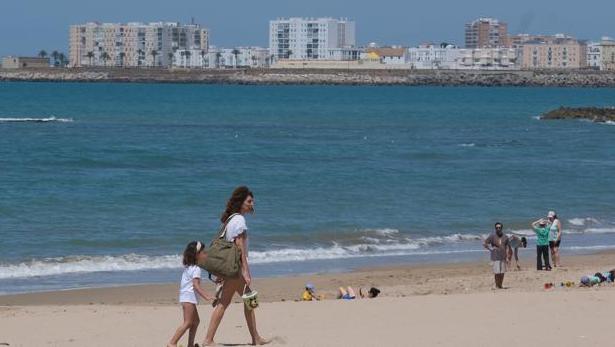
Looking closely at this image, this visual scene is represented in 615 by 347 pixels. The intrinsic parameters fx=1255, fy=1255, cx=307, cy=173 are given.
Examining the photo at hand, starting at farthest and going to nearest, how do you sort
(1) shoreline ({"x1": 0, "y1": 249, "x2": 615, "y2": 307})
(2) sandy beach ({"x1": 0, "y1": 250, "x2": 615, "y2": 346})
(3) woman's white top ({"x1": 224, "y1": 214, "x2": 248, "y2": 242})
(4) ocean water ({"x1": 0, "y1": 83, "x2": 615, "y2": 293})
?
(4) ocean water ({"x1": 0, "y1": 83, "x2": 615, "y2": 293}), (1) shoreline ({"x1": 0, "y1": 249, "x2": 615, "y2": 307}), (2) sandy beach ({"x1": 0, "y1": 250, "x2": 615, "y2": 346}), (3) woman's white top ({"x1": 224, "y1": 214, "x2": 248, "y2": 242})

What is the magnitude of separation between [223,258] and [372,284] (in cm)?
739

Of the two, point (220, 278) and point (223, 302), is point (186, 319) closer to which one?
point (223, 302)

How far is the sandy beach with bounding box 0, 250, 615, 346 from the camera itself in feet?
38.6

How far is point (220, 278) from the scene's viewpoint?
10.6 m

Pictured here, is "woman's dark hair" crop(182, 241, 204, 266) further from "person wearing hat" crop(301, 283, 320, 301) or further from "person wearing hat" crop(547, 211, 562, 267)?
"person wearing hat" crop(547, 211, 562, 267)

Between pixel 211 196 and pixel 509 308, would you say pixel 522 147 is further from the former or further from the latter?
pixel 509 308

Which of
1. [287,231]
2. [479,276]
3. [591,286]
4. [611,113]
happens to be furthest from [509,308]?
[611,113]

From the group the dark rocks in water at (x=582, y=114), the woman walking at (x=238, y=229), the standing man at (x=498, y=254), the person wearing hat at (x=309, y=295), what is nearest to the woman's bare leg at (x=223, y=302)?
the woman walking at (x=238, y=229)

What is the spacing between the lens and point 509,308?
13.5 meters

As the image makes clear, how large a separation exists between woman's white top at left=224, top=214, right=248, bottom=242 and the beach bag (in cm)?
3

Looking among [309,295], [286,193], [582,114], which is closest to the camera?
[309,295]

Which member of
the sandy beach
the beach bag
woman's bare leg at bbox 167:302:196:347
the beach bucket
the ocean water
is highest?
the beach bag

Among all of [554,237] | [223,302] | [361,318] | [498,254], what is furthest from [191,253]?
[554,237]

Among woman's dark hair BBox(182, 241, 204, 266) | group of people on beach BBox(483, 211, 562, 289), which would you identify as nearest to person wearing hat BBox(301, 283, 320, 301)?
group of people on beach BBox(483, 211, 562, 289)
